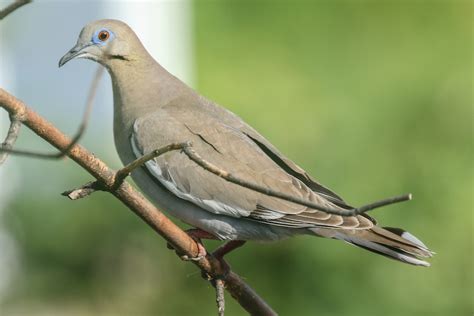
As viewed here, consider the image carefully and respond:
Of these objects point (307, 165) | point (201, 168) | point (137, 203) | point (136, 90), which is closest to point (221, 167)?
point (201, 168)

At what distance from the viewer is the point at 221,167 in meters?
3.68

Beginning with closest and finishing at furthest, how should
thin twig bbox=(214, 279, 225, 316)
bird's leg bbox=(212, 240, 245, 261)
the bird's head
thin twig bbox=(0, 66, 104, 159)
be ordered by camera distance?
thin twig bbox=(0, 66, 104, 159) → thin twig bbox=(214, 279, 225, 316) → bird's leg bbox=(212, 240, 245, 261) → the bird's head

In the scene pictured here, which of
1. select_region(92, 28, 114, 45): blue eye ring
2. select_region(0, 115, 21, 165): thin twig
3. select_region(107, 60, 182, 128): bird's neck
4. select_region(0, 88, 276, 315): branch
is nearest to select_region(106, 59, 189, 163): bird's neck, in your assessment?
select_region(107, 60, 182, 128): bird's neck

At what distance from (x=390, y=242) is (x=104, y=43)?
1462mm

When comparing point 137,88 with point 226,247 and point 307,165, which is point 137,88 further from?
point 307,165

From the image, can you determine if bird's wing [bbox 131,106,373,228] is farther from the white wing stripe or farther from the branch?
the branch

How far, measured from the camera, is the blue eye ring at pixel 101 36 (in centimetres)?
386

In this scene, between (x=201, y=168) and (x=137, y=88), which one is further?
(x=137, y=88)

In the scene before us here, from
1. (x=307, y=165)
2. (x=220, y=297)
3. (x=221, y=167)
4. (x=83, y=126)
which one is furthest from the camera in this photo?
(x=307, y=165)

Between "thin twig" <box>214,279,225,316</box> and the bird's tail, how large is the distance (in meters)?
0.54

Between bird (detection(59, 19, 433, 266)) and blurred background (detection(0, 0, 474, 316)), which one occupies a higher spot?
blurred background (detection(0, 0, 474, 316))

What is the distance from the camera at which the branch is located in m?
2.43

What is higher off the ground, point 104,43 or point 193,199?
point 104,43

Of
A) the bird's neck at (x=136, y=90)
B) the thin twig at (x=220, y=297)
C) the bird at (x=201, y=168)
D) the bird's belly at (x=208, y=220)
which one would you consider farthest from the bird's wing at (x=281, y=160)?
the thin twig at (x=220, y=297)
